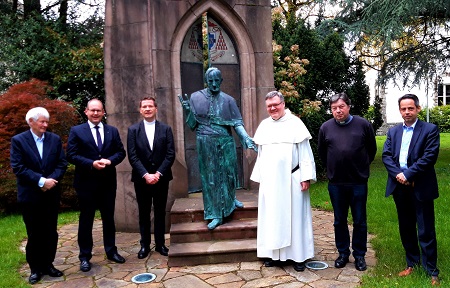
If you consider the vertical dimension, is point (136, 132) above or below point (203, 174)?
above

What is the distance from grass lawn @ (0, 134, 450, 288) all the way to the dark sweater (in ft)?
3.43

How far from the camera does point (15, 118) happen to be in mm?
8859

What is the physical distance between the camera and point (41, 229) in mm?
4594

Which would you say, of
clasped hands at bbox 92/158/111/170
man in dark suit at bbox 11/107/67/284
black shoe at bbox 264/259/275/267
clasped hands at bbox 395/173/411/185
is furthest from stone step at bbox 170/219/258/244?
clasped hands at bbox 395/173/411/185

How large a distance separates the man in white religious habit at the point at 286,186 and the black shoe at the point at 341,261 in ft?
0.97

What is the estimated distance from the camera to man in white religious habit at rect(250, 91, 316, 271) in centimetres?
472

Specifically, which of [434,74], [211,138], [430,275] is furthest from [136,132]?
[434,74]

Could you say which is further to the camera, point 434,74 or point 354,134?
point 434,74

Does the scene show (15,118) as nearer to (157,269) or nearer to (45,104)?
(45,104)

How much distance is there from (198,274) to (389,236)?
2883mm

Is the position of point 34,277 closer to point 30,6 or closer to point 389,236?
point 389,236

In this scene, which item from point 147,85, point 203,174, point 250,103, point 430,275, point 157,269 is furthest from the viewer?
point 250,103

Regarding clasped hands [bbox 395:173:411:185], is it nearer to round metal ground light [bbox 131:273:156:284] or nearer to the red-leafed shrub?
round metal ground light [bbox 131:273:156:284]

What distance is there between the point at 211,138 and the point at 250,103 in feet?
6.30
